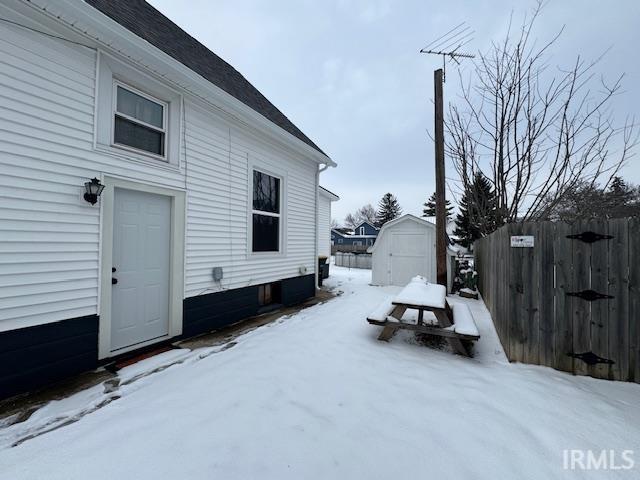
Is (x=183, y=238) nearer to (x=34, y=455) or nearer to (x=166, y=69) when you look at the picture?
(x=166, y=69)

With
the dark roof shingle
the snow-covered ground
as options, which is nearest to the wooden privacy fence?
the snow-covered ground

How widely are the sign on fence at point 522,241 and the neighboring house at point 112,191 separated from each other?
4.39 metres

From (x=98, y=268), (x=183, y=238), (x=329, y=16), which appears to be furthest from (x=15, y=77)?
(x=329, y=16)

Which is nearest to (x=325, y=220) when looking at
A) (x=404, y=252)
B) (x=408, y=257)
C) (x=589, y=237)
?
(x=404, y=252)

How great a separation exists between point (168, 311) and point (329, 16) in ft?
29.4

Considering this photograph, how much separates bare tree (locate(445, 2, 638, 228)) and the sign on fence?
113 inches

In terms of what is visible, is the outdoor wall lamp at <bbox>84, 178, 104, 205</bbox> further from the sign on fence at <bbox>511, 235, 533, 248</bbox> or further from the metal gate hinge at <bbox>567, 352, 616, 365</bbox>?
the metal gate hinge at <bbox>567, 352, 616, 365</bbox>

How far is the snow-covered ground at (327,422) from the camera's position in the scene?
64.1 inches

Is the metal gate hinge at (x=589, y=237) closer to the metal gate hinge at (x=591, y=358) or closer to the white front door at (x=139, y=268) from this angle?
the metal gate hinge at (x=591, y=358)

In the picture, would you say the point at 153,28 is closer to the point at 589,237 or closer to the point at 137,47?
the point at 137,47

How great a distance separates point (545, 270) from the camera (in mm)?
2988

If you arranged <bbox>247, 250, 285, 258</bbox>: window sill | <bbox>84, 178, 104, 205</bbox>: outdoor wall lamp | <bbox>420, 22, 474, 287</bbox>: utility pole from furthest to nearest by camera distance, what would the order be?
<bbox>420, 22, 474, 287</bbox>: utility pole
<bbox>247, 250, 285, 258</bbox>: window sill
<bbox>84, 178, 104, 205</bbox>: outdoor wall lamp

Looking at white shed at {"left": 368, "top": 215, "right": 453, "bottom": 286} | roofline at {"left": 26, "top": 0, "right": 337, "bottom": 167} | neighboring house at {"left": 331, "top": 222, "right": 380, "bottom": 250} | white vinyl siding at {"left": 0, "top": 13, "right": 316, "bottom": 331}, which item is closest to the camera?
white vinyl siding at {"left": 0, "top": 13, "right": 316, "bottom": 331}

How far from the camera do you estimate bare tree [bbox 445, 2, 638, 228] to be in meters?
4.60
